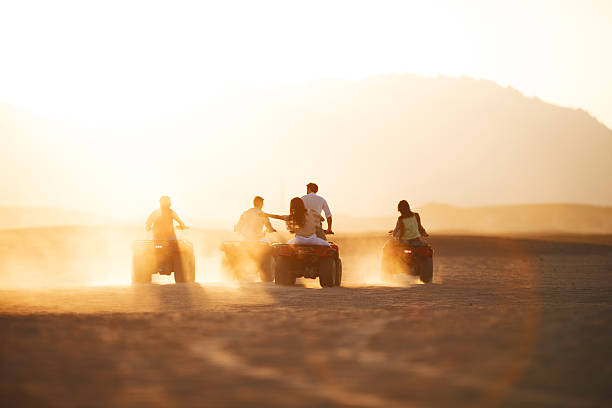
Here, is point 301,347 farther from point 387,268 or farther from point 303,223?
point 387,268

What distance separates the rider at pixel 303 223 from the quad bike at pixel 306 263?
5.3 inches

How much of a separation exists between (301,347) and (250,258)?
40.2 feet

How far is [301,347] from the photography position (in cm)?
916

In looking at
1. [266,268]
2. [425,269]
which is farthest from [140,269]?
[425,269]

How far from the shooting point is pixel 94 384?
7.21 m

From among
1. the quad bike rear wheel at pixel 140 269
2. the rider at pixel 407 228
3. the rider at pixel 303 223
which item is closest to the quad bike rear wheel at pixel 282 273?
the rider at pixel 303 223

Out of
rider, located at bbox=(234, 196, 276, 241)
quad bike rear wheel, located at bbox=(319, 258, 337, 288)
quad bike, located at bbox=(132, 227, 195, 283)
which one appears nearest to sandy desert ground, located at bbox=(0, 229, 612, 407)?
quad bike rear wheel, located at bbox=(319, 258, 337, 288)

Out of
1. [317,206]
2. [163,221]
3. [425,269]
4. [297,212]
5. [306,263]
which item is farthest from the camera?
[425,269]

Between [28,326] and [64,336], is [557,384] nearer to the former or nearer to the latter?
[64,336]

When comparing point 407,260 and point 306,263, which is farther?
point 407,260

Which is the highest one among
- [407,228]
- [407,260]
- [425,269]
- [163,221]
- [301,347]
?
[163,221]

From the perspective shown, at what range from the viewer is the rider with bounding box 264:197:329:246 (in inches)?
736

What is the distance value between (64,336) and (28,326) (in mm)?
1115

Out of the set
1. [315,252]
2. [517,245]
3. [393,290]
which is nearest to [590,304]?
[393,290]
